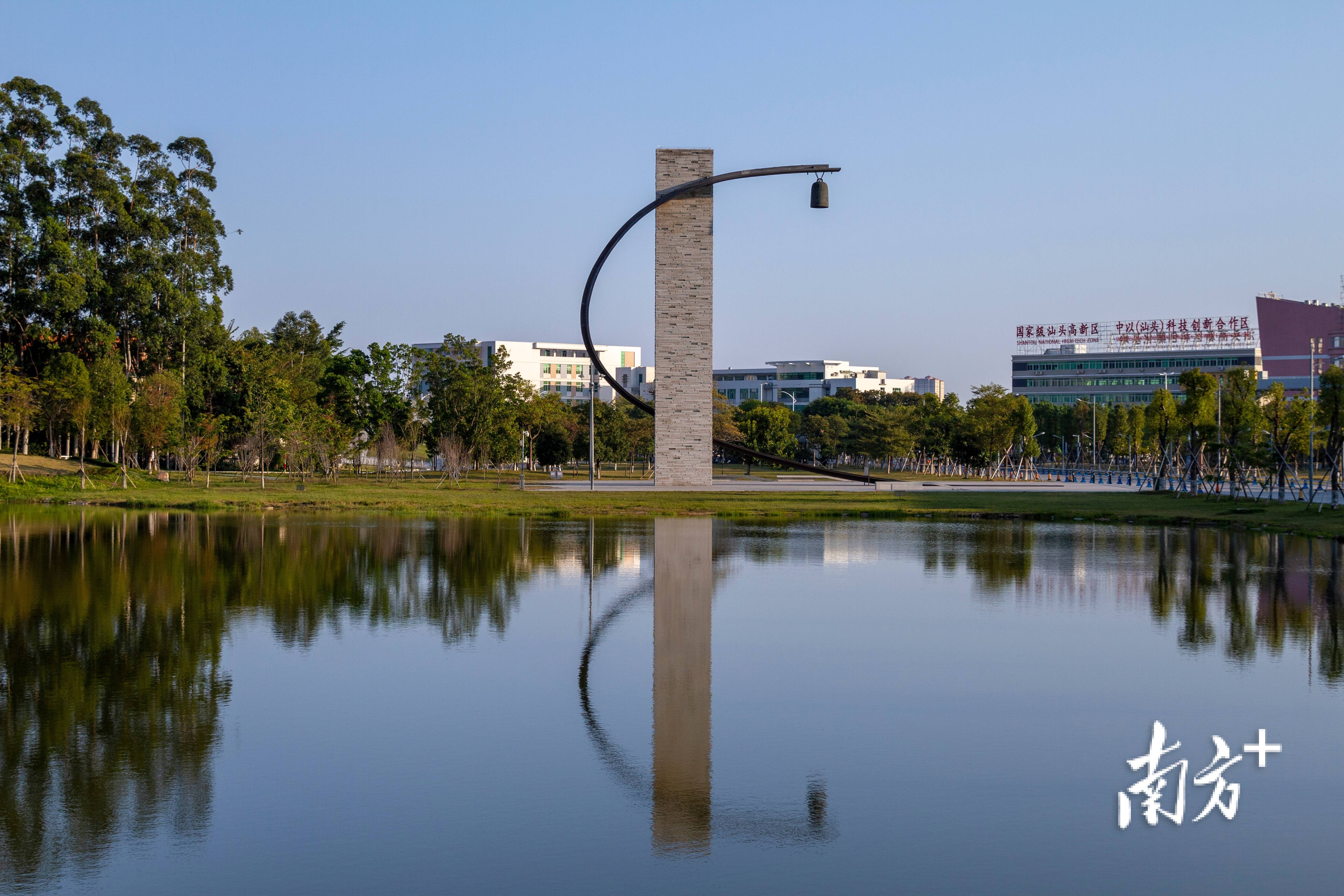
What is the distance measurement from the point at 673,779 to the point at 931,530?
71.4 ft

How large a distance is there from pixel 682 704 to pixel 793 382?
128 meters

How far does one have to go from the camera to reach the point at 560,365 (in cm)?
12644

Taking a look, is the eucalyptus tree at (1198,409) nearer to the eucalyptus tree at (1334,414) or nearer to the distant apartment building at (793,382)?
the eucalyptus tree at (1334,414)

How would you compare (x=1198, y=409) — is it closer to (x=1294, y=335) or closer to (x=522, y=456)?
(x=522, y=456)

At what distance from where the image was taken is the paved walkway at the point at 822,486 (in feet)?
143

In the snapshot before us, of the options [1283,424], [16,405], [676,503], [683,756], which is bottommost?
[683,756]

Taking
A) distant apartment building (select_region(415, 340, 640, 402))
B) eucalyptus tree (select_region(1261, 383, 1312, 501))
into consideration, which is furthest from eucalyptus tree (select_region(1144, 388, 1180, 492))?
distant apartment building (select_region(415, 340, 640, 402))

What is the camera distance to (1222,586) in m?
17.3

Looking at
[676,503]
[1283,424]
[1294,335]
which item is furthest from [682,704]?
[1294,335]

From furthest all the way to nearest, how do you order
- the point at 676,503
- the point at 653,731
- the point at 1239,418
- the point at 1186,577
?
the point at 1239,418
the point at 676,503
the point at 1186,577
the point at 653,731

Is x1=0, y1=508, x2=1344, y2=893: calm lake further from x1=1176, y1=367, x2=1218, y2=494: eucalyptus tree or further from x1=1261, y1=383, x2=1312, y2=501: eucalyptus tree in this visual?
x1=1176, y1=367, x2=1218, y2=494: eucalyptus tree

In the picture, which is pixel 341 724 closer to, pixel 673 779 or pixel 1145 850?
pixel 673 779

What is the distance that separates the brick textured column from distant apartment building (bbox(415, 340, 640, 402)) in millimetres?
82500

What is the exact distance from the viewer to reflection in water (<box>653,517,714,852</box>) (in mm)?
6891
